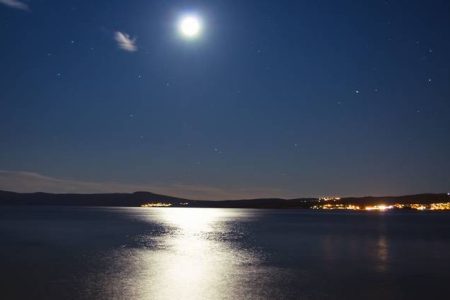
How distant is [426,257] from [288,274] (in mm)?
17952

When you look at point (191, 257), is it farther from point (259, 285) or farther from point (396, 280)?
point (396, 280)

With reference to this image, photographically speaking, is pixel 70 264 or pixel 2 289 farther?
pixel 70 264

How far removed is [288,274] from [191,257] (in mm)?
11758

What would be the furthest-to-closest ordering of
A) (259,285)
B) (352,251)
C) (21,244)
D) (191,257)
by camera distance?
(21,244)
(352,251)
(191,257)
(259,285)

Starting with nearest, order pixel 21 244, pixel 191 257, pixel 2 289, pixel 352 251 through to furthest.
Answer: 1. pixel 2 289
2. pixel 191 257
3. pixel 352 251
4. pixel 21 244

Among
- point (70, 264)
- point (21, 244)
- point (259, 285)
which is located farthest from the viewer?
point (21, 244)

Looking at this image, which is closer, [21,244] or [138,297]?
[138,297]

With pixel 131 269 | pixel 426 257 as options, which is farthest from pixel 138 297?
pixel 426 257

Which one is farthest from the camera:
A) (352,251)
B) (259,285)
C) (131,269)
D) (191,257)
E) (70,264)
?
(352,251)

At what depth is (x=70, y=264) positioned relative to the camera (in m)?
33.4

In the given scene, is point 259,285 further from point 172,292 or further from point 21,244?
point 21,244

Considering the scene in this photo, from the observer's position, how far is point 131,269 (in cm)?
3106

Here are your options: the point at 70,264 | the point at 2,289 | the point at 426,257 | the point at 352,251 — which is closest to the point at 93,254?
the point at 70,264

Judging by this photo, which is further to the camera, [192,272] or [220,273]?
[192,272]
